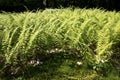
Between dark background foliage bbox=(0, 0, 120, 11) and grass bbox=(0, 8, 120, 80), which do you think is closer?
grass bbox=(0, 8, 120, 80)

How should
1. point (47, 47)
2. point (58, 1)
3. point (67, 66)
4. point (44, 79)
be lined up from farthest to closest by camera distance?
point (58, 1)
point (47, 47)
point (67, 66)
point (44, 79)

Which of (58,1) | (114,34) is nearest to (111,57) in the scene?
(114,34)

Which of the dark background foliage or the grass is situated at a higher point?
Answer: the dark background foliage

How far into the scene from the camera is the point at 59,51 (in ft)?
20.8

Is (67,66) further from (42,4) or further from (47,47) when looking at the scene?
(42,4)

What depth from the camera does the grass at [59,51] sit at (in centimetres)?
556

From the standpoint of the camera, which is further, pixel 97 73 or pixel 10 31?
pixel 10 31

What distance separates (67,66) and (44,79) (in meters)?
0.64

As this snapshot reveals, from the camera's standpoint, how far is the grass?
5562mm

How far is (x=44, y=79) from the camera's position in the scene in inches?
212

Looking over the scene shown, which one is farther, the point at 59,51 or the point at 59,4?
the point at 59,4

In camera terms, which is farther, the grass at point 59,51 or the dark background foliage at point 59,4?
the dark background foliage at point 59,4

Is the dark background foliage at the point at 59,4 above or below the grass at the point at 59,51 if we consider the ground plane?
above

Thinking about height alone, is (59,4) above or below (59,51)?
above
